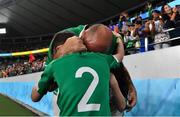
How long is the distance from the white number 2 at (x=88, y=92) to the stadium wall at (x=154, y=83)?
1185mm

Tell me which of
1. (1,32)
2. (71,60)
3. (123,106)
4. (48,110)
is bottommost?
(48,110)

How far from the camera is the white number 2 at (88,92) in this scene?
213 cm

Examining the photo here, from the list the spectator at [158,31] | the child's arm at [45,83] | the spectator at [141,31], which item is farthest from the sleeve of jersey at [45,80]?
the spectator at [141,31]

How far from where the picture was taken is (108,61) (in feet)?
7.79

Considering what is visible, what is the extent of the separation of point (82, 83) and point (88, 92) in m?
0.06

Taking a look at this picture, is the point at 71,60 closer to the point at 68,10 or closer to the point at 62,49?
the point at 62,49

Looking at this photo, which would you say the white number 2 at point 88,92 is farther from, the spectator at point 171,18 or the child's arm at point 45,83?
the spectator at point 171,18

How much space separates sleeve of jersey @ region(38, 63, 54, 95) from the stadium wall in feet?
3.21

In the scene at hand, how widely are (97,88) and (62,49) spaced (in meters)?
0.34

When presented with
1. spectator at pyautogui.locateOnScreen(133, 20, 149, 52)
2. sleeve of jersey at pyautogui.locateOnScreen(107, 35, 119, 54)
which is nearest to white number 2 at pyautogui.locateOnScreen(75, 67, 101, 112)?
sleeve of jersey at pyautogui.locateOnScreen(107, 35, 119, 54)

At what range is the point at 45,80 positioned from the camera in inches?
90.3

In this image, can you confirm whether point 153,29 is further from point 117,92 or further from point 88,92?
point 88,92

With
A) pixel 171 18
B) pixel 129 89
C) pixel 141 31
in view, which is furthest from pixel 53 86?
pixel 141 31

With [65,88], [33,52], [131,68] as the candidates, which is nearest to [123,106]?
[65,88]
